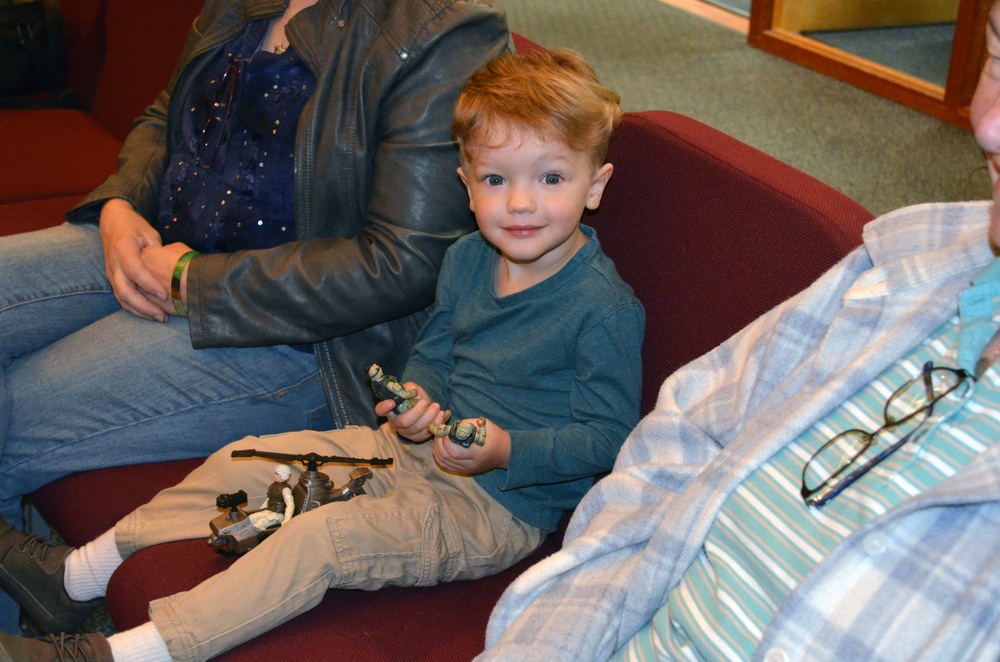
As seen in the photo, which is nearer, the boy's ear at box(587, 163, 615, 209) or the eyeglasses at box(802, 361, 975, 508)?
the eyeglasses at box(802, 361, 975, 508)

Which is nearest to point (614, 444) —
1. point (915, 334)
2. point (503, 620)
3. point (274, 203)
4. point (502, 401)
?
point (502, 401)

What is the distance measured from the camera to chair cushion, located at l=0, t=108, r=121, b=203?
103 inches

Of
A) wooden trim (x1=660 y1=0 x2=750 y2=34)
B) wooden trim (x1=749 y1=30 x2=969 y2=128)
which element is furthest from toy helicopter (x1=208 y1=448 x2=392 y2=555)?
wooden trim (x1=660 y1=0 x2=750 y2=34)

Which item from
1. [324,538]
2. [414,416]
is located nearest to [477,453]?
[414,416]

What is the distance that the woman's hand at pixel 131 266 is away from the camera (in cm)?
179

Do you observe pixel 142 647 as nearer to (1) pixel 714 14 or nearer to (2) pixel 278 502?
(2) pixel 278 502

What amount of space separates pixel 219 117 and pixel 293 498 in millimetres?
756

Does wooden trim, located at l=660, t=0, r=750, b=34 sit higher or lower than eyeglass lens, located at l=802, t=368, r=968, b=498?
lower

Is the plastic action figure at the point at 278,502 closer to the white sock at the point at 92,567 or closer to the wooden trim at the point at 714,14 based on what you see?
the white sock at the point at 92,567

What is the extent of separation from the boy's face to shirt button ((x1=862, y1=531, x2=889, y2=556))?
2.19ft

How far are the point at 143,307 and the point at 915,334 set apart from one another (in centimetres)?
129

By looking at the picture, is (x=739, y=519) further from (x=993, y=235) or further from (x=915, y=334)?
(x=993, y=235)

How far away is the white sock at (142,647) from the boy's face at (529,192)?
2.30 ft

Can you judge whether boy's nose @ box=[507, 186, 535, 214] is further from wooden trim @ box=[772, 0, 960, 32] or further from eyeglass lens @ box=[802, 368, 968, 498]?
A: wooden trim @ box=[772, 0, 960, 32]
